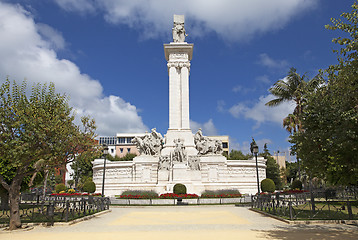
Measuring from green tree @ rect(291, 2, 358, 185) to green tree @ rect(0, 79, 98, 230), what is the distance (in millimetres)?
10877

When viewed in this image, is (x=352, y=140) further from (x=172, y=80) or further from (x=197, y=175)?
(x=172, y=80)

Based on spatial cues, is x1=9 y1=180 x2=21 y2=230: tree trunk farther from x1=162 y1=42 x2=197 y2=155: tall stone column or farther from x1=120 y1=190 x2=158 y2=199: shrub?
x1=162 y1=42 x2=197 y2=155: tall stone column

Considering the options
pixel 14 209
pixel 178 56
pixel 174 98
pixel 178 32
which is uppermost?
pixel 178 32

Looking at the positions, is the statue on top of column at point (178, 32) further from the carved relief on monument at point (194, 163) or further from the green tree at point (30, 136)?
the green tree at point (30, 136)

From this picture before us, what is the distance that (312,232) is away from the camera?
33.0 ft

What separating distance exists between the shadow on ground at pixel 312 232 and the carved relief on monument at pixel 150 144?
2389 centimetres

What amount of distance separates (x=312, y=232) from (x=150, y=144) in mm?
25454

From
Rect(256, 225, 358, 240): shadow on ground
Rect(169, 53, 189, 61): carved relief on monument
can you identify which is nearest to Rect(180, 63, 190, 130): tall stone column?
Rect(169, 53, 189, 61): carved relief on monument

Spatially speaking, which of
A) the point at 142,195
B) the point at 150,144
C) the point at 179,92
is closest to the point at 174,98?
the point at 179,92

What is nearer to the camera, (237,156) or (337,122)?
(337,122)

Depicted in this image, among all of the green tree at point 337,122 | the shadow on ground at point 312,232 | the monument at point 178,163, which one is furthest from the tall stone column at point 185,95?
the shadow on ground at point 312,232

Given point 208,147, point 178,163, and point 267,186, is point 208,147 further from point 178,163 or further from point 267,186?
point 267,186

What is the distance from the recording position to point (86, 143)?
44.4 feet

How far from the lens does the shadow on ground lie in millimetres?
9125
